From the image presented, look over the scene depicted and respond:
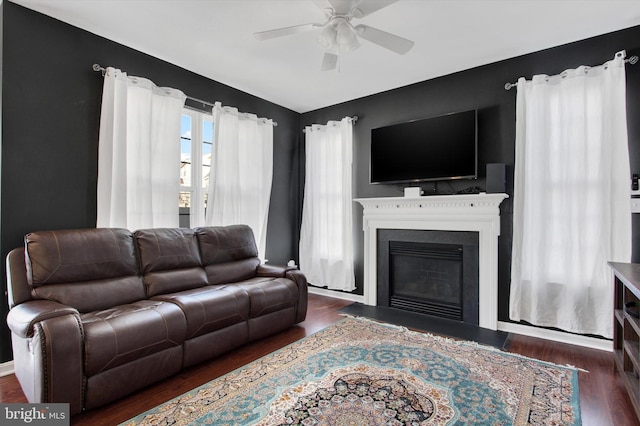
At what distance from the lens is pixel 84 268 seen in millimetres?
2402

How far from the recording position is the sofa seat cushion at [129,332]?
1877 millimetres

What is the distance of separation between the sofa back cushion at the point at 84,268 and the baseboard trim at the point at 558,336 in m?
3.45

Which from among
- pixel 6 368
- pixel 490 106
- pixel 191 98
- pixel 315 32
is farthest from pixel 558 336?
pixel 6 368

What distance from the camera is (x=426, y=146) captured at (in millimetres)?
3783

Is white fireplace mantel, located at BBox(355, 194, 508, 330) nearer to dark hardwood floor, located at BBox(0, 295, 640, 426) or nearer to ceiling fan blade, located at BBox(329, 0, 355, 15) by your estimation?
dark hardwood floor, located at BBox(0, 295, 640, 426)

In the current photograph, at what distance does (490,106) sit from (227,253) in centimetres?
320

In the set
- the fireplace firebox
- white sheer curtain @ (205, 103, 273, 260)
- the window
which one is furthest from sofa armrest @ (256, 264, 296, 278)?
the fireplace firebox

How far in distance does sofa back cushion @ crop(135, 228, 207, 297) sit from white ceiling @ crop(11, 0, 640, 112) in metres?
1.68

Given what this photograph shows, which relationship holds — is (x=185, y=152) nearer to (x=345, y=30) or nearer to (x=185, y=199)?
(x=185, y=199)

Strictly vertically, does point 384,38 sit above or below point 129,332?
above

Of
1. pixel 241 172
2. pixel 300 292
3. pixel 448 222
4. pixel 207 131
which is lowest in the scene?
pixel 300 292

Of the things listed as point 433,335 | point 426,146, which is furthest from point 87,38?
point 433,335

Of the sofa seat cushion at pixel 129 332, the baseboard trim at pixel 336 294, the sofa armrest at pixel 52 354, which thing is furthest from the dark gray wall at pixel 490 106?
the sofa armrest at pixel 52 354

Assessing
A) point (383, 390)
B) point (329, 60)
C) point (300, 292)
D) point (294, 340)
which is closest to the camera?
point (383, 390)
